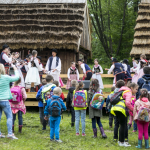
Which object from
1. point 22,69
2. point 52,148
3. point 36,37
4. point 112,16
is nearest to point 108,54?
point 112,16

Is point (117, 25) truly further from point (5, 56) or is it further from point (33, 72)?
point (5, 56)

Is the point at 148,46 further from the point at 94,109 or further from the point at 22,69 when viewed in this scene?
the point at 94,109

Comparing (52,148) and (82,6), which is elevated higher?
(82,6)

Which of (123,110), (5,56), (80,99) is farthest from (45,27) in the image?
(123,110)

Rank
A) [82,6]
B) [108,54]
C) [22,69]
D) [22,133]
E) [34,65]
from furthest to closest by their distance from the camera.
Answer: [108,54] → [82,6] → [22,69] → [34,65] → [22,133]

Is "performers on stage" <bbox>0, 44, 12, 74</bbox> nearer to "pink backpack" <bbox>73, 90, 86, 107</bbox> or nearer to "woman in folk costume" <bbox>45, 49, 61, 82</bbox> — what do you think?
"woman in folk costume" <bbox>45, 49, 61, 82</bbox>

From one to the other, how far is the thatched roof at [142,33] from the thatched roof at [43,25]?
9.89ft

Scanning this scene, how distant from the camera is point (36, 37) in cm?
1187

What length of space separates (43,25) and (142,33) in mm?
5447

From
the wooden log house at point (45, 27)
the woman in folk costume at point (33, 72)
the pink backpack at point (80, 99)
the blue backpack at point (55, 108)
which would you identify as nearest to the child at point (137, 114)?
the pink backpack at point (80, 99)

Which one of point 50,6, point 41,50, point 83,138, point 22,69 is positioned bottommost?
point 83,138

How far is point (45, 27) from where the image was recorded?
12211mm

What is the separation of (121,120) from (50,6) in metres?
10.7

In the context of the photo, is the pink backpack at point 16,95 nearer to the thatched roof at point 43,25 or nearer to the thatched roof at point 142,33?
the thatched roof at point 43,25
